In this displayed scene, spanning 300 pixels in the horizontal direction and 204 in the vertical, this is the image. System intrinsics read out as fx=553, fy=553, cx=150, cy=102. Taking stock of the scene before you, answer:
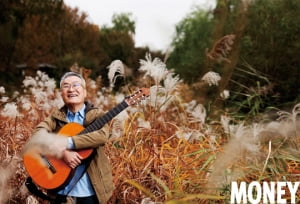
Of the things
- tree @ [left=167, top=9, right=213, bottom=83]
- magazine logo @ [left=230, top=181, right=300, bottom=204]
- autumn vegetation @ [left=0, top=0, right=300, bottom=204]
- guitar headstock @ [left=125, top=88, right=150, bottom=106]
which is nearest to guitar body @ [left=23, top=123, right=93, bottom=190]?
guitar headstock @ [left=125, top=88, right=150, bottom=106]

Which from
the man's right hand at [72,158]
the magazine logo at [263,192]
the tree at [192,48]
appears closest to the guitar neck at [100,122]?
the man's right hand at [72,158]

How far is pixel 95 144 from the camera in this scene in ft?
10.3

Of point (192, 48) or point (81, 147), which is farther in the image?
point (192, 48)

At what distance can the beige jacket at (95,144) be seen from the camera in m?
3.11

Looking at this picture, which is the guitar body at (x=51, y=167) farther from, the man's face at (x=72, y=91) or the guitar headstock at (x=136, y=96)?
the guitar headstock at (x=136, y=96)

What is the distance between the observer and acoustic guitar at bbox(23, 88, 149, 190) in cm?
317

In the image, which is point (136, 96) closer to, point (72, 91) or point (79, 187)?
point (72, 91)

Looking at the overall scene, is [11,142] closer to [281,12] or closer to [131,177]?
[131,177]

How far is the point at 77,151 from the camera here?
317 centimetres

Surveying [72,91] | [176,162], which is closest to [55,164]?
[72,91]

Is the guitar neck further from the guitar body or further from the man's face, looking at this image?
the man's face

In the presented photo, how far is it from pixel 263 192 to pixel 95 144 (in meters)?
1.00

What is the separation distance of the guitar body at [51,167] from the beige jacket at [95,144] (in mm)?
70

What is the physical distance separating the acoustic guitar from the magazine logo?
33.0 inches
